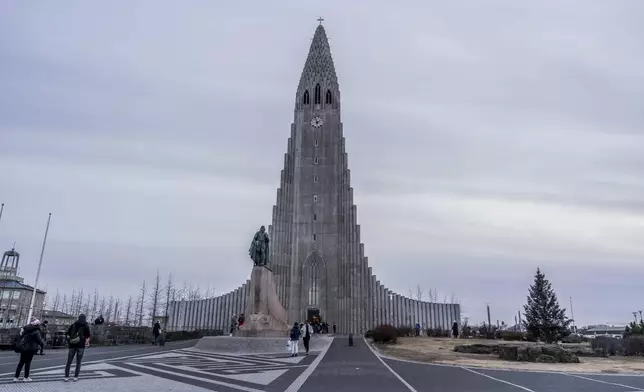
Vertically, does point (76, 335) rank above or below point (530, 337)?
above

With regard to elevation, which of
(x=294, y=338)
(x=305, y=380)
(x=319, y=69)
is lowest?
(x=305, y=380)

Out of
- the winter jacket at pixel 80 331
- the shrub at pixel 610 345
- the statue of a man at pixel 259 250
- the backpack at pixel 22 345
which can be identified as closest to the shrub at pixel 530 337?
the shrub at pixel 610 345

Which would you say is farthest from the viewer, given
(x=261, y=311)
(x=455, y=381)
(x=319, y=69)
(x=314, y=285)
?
(x=319, y=69)

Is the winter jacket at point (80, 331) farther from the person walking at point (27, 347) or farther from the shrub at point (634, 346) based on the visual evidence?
the shrub at point (634, 346)

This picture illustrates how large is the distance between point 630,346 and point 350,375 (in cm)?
1992

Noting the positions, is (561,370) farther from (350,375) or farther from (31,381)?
(31,381)

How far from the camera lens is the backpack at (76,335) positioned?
463 inches

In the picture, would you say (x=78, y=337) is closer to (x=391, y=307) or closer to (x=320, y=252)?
(x=320, y=252)

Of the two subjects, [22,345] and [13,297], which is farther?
Result: [13,297]

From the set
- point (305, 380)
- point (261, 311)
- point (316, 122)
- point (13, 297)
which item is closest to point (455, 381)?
point (305, 380)

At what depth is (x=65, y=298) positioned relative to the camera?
98625 millimetres

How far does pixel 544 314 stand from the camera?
50312 millimetres

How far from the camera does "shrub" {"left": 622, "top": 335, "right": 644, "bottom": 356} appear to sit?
25109 mm

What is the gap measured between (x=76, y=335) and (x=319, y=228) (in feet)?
172
